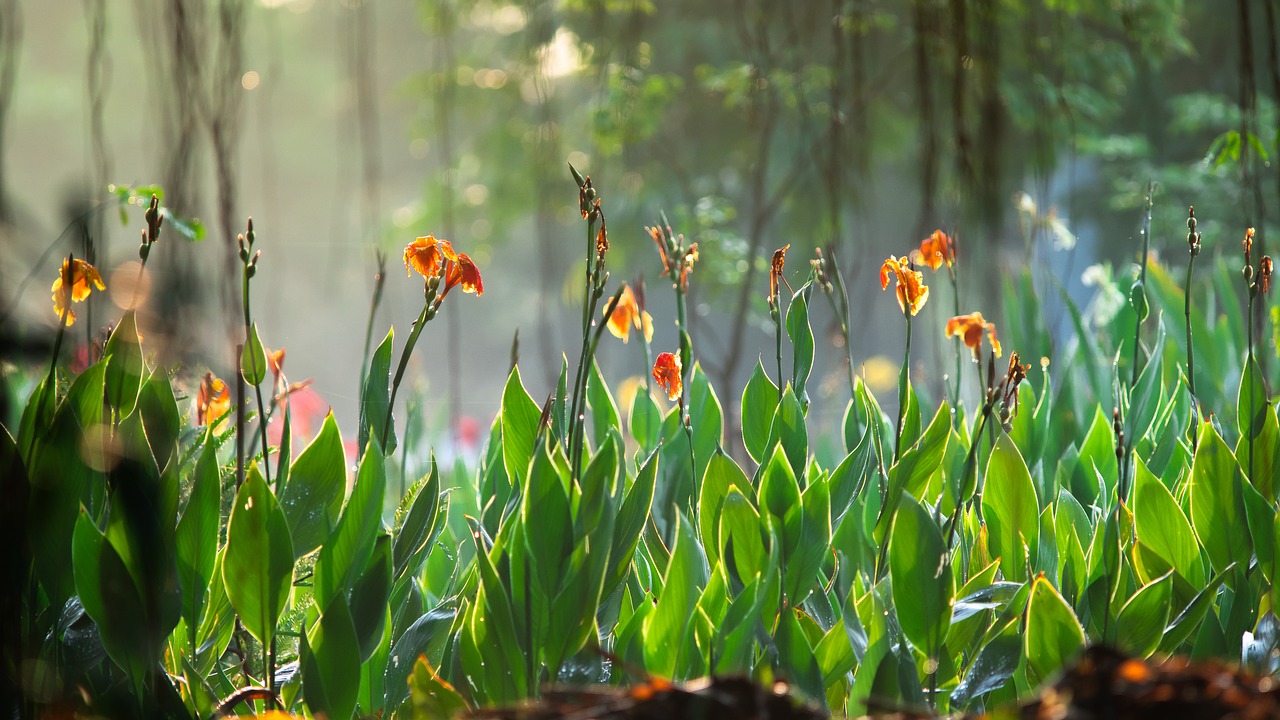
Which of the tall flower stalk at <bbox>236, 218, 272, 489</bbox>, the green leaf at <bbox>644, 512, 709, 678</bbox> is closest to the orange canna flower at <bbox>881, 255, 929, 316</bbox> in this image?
the green leaf at <bbox>644, 512, 709, 678</bbox>

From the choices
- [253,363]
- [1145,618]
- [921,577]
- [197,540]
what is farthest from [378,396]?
[1145,618]

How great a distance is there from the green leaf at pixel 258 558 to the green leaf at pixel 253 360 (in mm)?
199

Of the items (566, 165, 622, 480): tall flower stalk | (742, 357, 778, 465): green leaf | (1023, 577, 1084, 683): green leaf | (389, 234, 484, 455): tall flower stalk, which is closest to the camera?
(1023, 577, 1084, 683): green leaf

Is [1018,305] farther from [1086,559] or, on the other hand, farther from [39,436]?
[39,436]

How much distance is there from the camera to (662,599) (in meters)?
0.90

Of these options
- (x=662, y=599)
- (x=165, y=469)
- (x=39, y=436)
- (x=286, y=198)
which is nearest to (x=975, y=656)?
(x=662, y=599)

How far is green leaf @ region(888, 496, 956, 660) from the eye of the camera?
2.96 ft

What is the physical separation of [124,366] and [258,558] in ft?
1.08

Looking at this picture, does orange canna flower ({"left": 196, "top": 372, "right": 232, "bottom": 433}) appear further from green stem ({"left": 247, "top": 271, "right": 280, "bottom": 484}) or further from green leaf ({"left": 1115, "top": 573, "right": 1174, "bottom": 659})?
green leaf ({"left": 1115, "top": 573, "right": 1174, "bottom": 659})

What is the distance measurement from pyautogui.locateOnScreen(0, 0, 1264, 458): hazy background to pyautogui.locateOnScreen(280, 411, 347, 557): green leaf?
115mm

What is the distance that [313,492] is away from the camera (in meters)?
1.03

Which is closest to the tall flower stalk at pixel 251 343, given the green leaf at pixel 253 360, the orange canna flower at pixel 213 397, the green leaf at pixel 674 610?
the green leaf at pixel 253 360

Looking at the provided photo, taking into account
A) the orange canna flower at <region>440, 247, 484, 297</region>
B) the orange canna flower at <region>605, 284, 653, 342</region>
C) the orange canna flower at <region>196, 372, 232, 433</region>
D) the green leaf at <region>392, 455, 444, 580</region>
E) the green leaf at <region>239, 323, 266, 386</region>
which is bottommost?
the green leaf at <region>392, 455, 444, 580</region>

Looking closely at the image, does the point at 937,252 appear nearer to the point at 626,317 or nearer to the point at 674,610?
the point at 626,317
